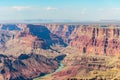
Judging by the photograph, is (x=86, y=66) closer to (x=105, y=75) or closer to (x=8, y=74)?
(x=8, y=74)

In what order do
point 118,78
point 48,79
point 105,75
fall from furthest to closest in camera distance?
point 48,79
point 105,75
point 118,78

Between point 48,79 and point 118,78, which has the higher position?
point 118,78

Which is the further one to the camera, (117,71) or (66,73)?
(66,73)

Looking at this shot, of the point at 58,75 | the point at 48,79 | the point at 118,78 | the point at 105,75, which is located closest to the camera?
the point at 118,78

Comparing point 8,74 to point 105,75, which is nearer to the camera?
point 105,75

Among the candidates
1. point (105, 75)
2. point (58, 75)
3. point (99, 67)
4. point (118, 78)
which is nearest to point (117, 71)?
point (105, 75)

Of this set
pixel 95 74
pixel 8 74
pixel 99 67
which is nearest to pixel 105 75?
pixel 95 74

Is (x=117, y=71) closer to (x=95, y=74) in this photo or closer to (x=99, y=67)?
(x=95, y=74)

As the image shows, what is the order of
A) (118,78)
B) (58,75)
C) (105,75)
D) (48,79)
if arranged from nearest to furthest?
(118,78), (105,75), (48,79), (58,75)

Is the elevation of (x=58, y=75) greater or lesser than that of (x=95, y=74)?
lesser
